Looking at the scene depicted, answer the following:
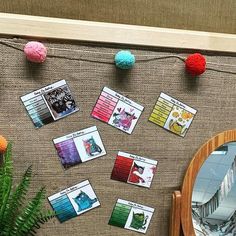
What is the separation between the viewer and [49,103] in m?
0.87

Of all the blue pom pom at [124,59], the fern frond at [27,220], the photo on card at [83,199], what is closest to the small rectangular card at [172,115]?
the blue pom pom at [124,59]

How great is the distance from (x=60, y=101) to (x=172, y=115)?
251mm

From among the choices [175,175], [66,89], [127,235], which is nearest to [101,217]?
[127,235]

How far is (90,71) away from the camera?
89cm

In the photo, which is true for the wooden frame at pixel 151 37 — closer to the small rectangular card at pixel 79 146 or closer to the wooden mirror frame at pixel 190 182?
the wooden mirror frame at pixel 190 182

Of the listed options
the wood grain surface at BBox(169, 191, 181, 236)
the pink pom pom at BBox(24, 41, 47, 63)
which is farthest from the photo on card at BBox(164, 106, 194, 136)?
the pink pom pom at BBox(24, 41, 47, 63)

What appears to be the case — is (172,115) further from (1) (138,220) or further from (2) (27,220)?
(2) (27,220)

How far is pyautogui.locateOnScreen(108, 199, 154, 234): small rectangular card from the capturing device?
935 millimetres

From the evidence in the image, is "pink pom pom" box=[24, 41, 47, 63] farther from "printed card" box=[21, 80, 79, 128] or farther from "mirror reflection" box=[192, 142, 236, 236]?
"mirror reflection" box=[192, 142, 236, 236]

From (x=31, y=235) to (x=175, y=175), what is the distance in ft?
1.12

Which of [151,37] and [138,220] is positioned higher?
[151,37]

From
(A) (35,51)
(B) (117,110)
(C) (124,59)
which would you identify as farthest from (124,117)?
(A) (35,51)

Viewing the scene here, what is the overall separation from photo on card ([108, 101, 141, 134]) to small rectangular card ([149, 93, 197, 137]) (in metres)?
0.04

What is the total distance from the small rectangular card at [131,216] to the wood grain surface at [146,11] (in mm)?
414
